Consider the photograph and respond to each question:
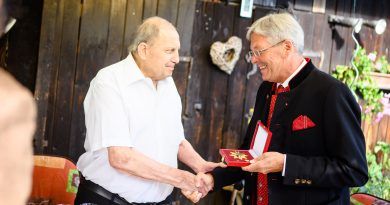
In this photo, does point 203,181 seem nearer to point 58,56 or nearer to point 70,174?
point 70,174

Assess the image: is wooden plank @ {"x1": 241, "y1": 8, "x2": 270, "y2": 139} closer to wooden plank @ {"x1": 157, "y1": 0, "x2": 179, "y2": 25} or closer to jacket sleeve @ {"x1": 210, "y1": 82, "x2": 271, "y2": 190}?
wooden plank @ {"x1": 157, "y1": 0, "x2": 179, "y2": 25}

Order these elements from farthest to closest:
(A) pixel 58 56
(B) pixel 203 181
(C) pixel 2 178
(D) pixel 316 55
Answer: (D) pixel 316 55 → (A) pixel 58 56 → (B) pixel 203 181 → (C) pixel 2 178

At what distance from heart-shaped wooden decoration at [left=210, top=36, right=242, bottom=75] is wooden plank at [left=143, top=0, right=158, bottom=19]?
0.66 m

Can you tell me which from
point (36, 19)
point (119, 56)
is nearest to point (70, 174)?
point (119, 56)

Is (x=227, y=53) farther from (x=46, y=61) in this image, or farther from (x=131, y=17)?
(x=46, y=61)

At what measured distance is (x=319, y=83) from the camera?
2.18 m

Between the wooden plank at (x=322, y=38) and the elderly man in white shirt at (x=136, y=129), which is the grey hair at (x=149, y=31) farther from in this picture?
the wooden plank at (x=322, y=38)

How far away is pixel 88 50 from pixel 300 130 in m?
2.08

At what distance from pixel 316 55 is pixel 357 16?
70 centimetres

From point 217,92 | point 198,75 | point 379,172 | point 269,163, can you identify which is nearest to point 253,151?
point 269,163

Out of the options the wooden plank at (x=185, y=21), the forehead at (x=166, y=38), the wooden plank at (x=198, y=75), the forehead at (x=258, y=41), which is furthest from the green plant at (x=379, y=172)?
the forehead at (x=166, y=38)

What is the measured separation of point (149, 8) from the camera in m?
3.78

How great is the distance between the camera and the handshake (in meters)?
2.34

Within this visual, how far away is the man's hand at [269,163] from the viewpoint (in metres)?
2.10
